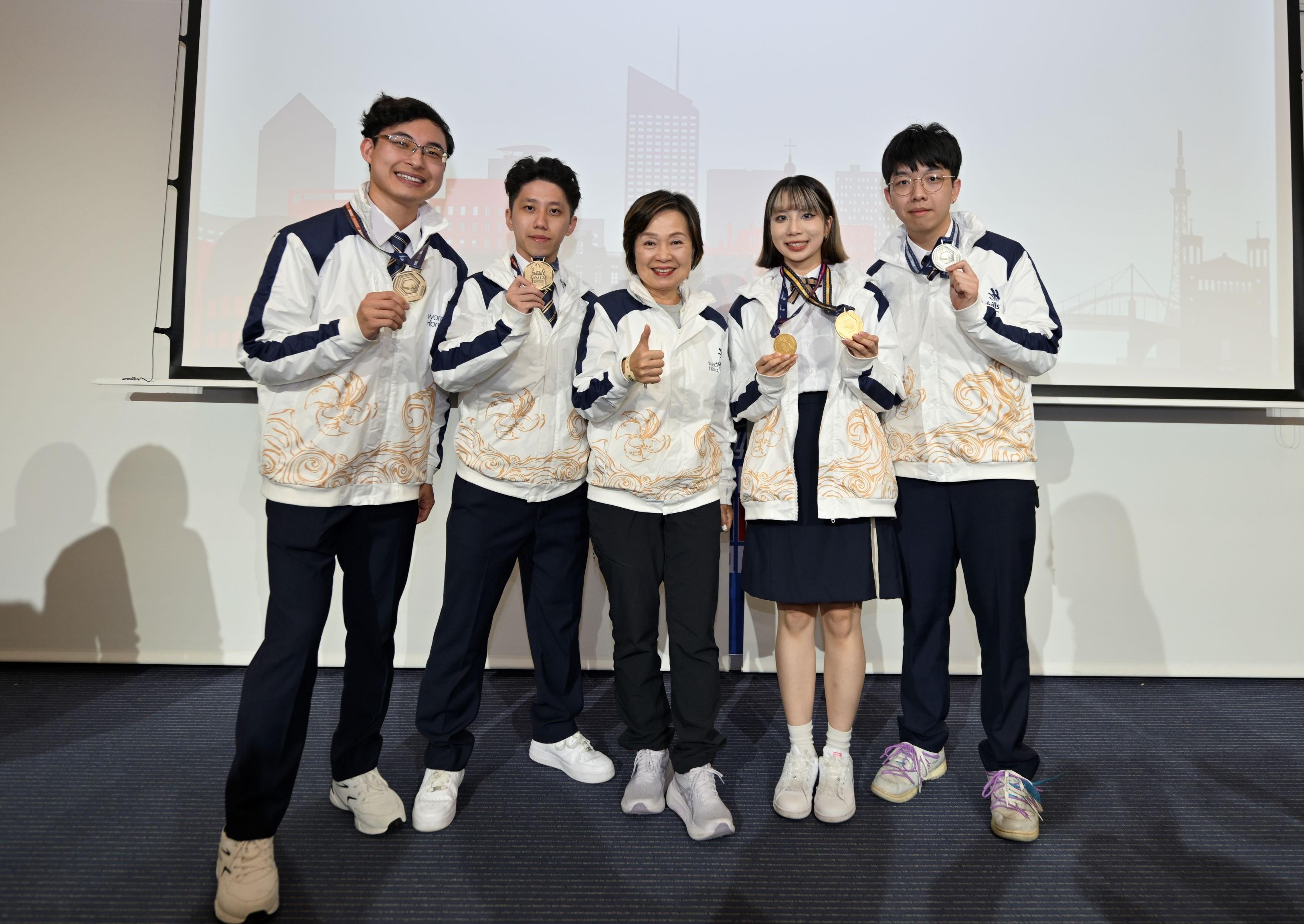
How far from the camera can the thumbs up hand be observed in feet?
5.67

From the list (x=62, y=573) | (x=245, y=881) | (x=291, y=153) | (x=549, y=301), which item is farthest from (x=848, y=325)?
(x=62, y=573)

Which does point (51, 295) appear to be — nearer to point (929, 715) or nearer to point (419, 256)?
point (419, 256)

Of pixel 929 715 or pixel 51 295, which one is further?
pixel 51 295

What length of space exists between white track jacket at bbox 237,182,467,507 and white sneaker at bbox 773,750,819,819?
126 cm

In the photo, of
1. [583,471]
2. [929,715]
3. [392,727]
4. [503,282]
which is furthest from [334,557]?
[929,715]

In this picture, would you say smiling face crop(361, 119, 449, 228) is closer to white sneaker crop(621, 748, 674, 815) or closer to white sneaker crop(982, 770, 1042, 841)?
white sneaker crop(621, 748, 674, 815)

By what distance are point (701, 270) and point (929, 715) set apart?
5.83ft

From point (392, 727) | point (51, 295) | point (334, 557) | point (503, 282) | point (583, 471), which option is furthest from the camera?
point (51, 295)

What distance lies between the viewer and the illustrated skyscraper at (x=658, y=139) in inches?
108

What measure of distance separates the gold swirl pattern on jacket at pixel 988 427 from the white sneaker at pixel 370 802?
1.71 m

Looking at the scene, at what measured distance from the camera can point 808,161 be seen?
2773mm

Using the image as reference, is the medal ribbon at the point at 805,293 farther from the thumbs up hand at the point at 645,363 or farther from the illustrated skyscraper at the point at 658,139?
the illustrated skyscraper at the point at 658,139

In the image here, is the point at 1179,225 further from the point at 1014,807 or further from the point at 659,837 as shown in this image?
the point at 659,837

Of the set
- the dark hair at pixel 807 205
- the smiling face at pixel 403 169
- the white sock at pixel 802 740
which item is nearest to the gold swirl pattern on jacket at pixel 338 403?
the smiling face at pixel 403 169
